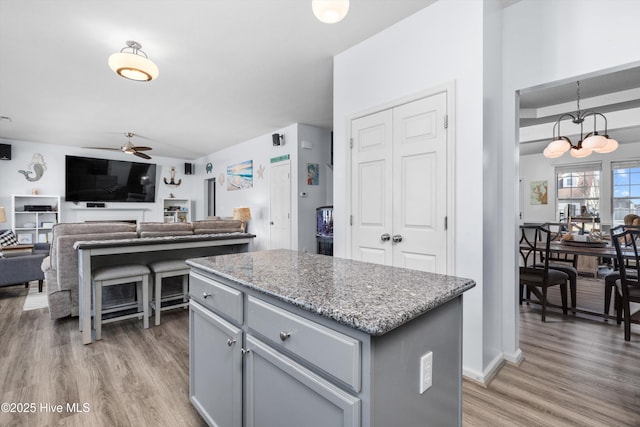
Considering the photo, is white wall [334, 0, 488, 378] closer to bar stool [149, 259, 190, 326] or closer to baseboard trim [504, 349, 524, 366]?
baseboard trim [504, 349, 524, 366]

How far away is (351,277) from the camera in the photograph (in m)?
1.30

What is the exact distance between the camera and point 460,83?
2082 mm

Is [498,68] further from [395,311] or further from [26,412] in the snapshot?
[26,412]

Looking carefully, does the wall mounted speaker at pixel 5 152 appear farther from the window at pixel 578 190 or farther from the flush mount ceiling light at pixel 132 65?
the window at pixel 578 190

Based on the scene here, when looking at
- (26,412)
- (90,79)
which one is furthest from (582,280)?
(90,79)

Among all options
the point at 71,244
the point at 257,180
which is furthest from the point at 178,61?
the point at 257,180

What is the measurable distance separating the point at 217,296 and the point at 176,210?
779 centimetres

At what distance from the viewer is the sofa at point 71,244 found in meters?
2.83

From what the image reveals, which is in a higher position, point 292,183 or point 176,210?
point 292,183

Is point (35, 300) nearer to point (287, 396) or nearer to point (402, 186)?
point (287, 396)

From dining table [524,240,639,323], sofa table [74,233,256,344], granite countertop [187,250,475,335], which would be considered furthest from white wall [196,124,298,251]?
granite countertop [187,250,475,335]

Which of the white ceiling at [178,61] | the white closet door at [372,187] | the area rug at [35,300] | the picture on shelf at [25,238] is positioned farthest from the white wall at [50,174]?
the white closet door at [372,187]

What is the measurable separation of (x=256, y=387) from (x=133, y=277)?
2260mm

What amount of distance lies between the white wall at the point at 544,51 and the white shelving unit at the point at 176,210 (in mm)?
7909
